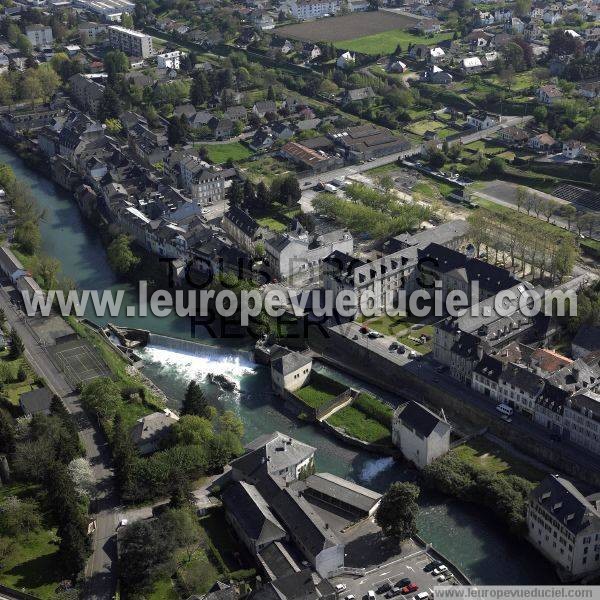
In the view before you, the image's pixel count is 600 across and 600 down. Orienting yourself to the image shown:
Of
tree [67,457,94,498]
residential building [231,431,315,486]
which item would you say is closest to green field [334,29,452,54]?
residential building [231,431,315,486]

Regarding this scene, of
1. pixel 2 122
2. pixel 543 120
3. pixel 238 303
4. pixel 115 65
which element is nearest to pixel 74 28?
pixel 115 65

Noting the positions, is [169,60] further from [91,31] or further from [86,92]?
[91,31]

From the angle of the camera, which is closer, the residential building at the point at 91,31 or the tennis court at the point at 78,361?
the tennis court at the point at 78,361

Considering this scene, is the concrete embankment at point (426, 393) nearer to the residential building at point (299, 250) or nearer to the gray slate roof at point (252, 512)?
the residential building at point (299, 250)

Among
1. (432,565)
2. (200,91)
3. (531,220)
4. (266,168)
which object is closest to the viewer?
(432,565)

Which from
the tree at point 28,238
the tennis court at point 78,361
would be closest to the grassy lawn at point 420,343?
the tennis court at point 78,361

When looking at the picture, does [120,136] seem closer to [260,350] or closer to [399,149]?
[399,149]

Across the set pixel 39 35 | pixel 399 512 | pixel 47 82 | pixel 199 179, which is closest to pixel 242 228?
pixel 199 179
